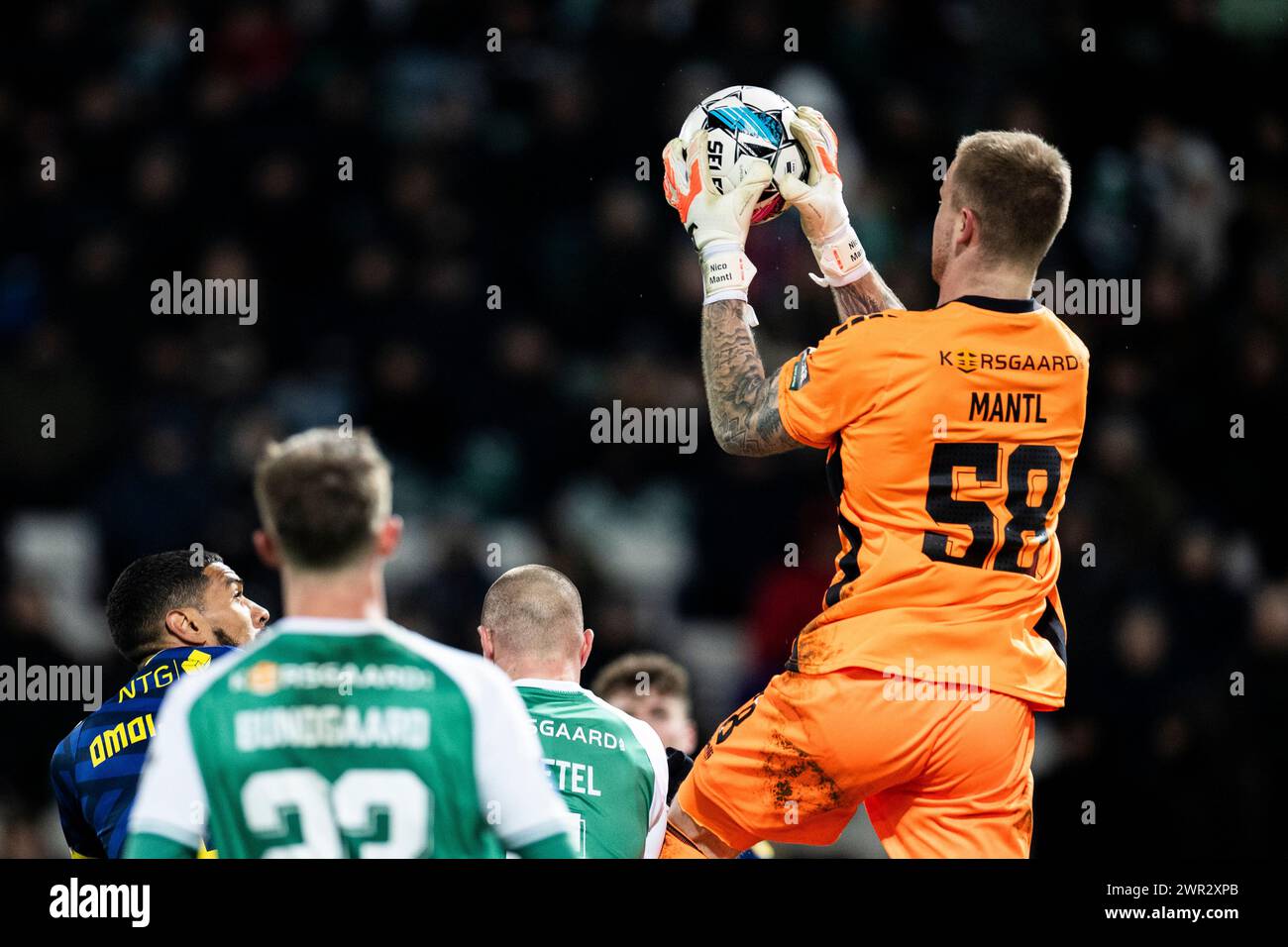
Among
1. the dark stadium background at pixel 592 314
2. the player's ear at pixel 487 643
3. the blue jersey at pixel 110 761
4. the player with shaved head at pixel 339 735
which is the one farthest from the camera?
the dark stadium background at pixel 592 314

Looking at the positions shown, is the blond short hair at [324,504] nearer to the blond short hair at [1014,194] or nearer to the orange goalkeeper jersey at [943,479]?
the orange goalkeeper jersey at [943,479]

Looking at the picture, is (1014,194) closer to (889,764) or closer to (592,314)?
(889,764)

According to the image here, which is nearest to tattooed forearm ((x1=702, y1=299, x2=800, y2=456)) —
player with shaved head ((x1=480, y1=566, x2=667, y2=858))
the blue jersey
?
player with shaved head ((x1=480, y1=566, x2=667, y2=858))

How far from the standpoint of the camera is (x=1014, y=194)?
4.25m

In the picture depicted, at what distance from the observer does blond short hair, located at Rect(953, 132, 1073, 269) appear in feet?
14.0

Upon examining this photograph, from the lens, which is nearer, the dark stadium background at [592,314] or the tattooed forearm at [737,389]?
the tattooed forearm at [737,389]

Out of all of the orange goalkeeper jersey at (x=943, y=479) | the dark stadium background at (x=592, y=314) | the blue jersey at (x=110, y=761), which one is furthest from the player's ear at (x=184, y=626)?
the dark stadium background at (x=592, y=314)

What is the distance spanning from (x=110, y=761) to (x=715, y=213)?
2.21 metres

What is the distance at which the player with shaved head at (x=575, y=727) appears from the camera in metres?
4.57

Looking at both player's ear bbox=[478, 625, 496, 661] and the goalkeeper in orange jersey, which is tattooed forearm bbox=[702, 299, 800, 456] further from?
player's ear bbox=[478, 625, 496, 661]

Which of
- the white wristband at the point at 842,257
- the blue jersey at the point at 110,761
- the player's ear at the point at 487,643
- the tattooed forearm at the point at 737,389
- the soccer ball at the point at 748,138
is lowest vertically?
the blue jersey at the point at 110,761

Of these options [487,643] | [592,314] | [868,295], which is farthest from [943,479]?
[592,314]

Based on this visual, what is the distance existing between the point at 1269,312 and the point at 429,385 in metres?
4.72
